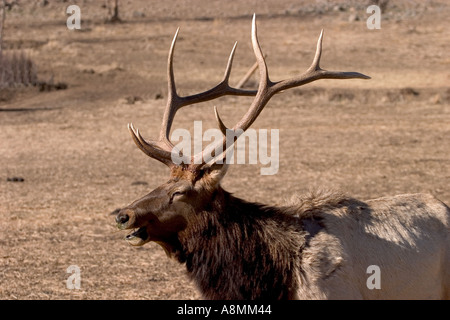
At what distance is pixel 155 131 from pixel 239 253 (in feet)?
33.3

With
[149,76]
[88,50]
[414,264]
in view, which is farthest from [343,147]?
[88,50]

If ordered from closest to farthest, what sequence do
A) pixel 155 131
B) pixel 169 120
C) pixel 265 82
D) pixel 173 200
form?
1. pixel 173 200
2. pixel 265 82
3. pixel 169 120
4. pixel 155 131

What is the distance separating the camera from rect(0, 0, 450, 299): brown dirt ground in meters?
7.98

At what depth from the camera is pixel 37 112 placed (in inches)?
690

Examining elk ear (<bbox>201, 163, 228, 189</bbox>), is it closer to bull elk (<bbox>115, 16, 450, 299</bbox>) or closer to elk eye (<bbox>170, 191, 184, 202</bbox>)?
bull elk (<bbox>115, 16, 450, 299</bbox>)

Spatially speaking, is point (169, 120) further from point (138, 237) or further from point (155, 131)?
point (155, 131)

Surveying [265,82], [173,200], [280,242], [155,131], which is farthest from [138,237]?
[155,131]

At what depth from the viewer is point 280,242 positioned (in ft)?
16.3

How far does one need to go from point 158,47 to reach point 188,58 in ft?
9.91

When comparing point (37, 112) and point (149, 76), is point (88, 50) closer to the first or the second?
point (149, 76)

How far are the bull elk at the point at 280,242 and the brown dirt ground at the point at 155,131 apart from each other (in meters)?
2.07

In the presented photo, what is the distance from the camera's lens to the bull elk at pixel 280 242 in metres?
4.84

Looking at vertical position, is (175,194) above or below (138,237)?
above

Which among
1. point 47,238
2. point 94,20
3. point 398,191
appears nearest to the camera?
point 47,238
